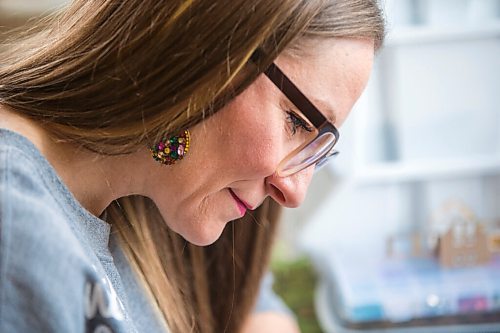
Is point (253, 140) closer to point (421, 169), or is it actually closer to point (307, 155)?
point (307, 155)

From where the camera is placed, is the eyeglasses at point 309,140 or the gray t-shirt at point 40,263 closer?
the gray t-shirt at point 40,263

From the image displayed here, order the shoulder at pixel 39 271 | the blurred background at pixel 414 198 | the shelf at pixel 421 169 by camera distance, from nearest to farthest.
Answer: the shoulder at pixel 39 271, the blurred background at pixel 414 198, the shelf at pixel 421 169

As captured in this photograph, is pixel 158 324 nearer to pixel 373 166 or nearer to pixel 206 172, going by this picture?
pixel 206 172

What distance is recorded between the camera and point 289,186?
729mm

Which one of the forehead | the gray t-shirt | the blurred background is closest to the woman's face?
the forehead

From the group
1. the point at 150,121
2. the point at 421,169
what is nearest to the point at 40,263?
the point at 150,121

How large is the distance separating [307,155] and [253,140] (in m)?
0.08

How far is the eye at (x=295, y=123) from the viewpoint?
679 millimetres

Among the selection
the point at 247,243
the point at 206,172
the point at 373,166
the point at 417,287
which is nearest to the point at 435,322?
the point at 417,287

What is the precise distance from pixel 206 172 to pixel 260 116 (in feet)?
0.24

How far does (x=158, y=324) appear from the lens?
86cm

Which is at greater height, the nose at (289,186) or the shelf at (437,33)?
the shelf at (437,33)

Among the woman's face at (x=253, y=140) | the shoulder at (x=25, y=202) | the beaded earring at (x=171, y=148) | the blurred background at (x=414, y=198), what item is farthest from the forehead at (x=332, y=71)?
the blurred background at (x=414, y=198)

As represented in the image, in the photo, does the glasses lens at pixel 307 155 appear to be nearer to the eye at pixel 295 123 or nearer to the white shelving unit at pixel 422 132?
the eye at pixel 295 123
